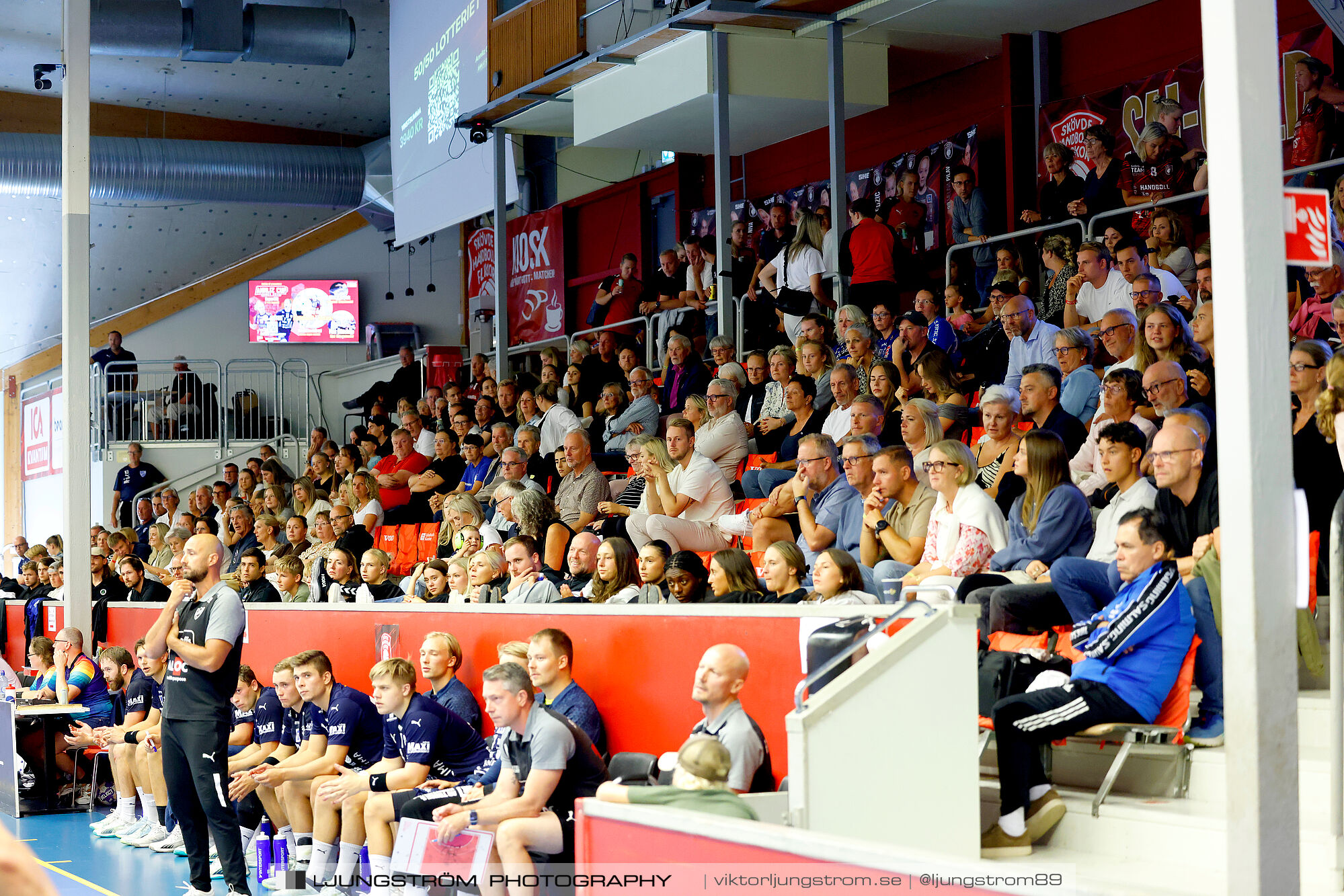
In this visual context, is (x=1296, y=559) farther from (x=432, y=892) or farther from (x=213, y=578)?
(x=213, y=578)

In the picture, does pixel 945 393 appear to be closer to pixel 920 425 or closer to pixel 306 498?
pixel 920 425

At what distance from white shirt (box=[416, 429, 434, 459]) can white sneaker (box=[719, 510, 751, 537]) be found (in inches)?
228

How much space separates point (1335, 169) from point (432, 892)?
6.55 meters

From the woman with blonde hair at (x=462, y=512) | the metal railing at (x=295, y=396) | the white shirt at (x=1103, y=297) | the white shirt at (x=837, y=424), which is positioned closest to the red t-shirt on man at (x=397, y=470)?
the woman with blonde hair at (x=462, y=512)

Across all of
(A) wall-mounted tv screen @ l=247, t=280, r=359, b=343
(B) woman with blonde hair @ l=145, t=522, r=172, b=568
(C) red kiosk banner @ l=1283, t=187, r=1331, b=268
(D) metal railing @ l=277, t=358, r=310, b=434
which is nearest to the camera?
(C) red kiosk banner @ l=1283, t=187, r=1331, b=268

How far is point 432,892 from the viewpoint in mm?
5766

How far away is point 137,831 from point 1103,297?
6912 millimetres

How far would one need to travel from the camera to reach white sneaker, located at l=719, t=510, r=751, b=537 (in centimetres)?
773

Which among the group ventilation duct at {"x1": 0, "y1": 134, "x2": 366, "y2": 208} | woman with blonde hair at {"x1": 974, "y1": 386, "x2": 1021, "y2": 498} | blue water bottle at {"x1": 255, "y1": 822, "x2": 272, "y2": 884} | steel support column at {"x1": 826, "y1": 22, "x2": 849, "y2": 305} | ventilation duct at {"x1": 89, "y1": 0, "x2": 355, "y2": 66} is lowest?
blue water bottle at {"x1": 255, "y1": 822, "x2": 272, "y2": 884}

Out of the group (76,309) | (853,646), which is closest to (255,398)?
(76,309)

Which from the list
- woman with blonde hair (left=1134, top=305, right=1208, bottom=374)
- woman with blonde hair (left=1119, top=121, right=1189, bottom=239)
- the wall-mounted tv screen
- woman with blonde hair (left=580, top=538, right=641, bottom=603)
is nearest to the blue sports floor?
woman with blonde hair (left=580, top=538, right=641, bottom=603)

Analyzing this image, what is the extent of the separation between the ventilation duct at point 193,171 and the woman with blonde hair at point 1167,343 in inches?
596

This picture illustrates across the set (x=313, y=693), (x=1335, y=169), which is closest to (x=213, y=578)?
(x=313, y=693)

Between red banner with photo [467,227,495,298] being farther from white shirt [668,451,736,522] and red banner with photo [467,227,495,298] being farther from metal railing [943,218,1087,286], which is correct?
white shirt [668,451,736,522]
